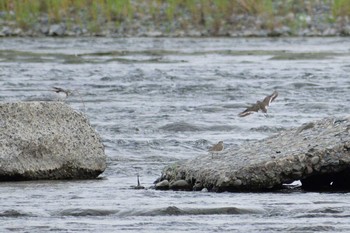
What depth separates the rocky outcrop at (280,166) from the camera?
26.2 feet

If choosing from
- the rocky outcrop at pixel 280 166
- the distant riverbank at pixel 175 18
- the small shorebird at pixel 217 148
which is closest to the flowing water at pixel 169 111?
the rocky outcrop at pixel 280 166

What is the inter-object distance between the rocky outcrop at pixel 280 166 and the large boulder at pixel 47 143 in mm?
735

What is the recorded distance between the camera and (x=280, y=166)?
26.2 feet

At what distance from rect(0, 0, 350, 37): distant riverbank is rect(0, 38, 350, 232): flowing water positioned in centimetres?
126

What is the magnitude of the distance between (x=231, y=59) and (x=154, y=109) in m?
7.24

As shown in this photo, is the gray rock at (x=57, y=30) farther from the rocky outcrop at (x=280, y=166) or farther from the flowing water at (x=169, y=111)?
the rocky outcrop at (x=280, y=166)

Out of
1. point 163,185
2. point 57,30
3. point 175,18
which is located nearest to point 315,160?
point 163,185

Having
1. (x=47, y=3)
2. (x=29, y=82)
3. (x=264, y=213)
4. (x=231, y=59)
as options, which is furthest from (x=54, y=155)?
(x=47, y=3)

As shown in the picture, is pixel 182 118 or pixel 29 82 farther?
pixel 29 82

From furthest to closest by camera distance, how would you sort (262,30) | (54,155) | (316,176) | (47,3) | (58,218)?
(47,3) < (262,30) < (54,155) < (316,176) < (58,218)

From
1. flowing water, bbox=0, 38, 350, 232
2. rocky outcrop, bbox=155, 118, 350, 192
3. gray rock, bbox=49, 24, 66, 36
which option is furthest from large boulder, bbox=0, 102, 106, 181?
gray rock, bbox=49, 24, 66, 36

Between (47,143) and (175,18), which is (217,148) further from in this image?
(175,18)

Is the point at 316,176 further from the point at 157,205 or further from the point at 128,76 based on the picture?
the point at 128,76

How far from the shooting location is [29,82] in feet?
55.6
